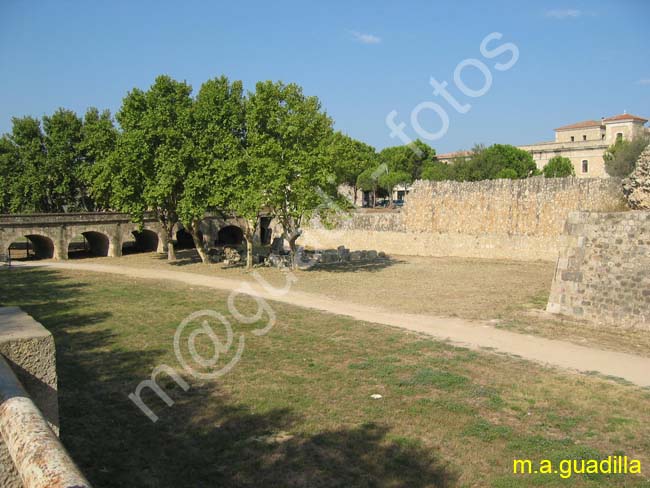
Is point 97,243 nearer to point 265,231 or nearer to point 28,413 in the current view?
point 265,231

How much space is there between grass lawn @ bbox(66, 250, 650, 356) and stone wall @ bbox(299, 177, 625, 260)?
1435 millimetres

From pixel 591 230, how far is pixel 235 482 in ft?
39.8

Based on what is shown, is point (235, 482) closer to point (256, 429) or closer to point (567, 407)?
point (256, 429)

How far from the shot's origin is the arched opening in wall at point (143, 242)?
35781 mm

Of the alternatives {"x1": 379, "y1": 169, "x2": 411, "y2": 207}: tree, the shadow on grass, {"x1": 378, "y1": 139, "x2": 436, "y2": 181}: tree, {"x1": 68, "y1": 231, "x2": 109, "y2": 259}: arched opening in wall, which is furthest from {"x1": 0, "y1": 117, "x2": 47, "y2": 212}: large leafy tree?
{"x1": 378, "y1": 139, "x2": 436, "y2": 181}: tree

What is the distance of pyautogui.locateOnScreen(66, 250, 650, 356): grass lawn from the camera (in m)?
13.1

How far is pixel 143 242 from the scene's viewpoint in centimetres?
3734

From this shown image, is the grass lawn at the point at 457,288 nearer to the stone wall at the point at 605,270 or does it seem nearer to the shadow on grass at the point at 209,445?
the stone wall at the point at 605,270

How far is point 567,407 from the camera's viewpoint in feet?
26.4

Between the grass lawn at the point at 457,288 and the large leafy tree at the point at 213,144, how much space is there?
10.6 ft

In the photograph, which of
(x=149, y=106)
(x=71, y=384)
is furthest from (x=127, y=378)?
(x=149, y=106)

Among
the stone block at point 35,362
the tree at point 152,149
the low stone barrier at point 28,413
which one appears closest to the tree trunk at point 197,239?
the tree at point 152,149

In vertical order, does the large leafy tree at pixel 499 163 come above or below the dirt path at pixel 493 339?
above

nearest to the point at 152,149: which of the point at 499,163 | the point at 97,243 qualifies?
the point at 97,243
